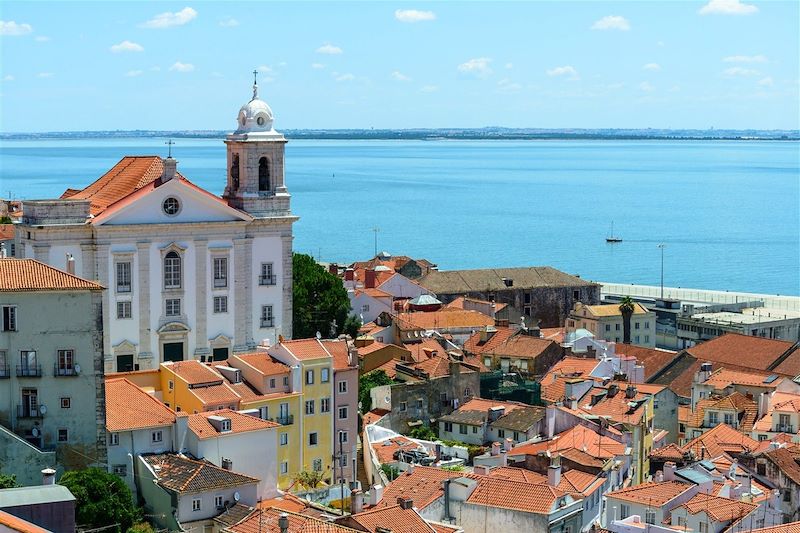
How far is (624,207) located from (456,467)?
133m

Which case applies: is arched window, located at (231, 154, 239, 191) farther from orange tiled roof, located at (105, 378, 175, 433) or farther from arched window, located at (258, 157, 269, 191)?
orange tiled roof, located at (105, 378, 175, 433)

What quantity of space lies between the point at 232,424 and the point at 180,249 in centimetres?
1040

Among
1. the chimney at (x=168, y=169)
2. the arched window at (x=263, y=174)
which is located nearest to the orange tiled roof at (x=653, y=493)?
the chimney at (x=168, y=169)

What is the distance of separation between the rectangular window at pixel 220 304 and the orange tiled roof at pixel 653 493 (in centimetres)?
1476

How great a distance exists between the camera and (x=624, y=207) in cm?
16350

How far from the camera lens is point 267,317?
41.3m

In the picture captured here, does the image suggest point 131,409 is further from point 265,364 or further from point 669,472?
point 669,472

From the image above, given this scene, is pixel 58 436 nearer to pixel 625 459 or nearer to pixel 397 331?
pixel 625 459

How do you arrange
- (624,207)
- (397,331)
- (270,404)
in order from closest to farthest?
(270,404) → (397,331) → (624,207)

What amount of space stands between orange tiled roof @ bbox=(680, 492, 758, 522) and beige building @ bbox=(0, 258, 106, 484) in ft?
36.9

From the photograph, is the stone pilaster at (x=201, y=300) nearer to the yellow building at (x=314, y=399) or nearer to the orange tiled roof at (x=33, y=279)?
the yellow building at (x=314, y=399)

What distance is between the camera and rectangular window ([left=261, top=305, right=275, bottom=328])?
41.2 m

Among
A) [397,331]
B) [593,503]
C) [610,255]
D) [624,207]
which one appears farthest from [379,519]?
[624,207]

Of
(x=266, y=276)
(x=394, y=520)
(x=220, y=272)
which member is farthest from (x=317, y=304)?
(x=394, y=520)
